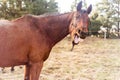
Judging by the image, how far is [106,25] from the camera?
65.1 ft

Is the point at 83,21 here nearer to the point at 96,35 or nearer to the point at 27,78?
the point at 27,78

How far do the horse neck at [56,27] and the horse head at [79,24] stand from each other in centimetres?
18

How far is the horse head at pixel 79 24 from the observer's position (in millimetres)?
3121

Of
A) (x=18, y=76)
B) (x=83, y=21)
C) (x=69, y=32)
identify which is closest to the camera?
(x=83, y=21)

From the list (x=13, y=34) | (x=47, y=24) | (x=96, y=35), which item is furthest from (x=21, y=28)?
(x=96, y=35)

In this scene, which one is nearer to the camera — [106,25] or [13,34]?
[13,34]

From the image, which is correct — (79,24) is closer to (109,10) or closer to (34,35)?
(34,35)

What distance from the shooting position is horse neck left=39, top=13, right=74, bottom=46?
3.41 m

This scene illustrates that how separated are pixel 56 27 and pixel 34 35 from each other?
1.15ft

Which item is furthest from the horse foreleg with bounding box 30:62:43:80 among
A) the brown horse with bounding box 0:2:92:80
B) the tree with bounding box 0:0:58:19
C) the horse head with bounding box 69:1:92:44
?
the tree with bounding box 0:0:58:19

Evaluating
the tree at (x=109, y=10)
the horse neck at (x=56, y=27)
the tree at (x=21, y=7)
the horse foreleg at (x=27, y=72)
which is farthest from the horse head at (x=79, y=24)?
the tree at (x=109, y=10)

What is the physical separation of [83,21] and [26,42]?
2.65 ft

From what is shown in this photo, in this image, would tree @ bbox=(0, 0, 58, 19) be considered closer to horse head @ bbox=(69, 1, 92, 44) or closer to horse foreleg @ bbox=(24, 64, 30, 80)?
horse foreleg @ bbox=(24, 64, 30, 80)

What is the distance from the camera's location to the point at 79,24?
314 centimetres
